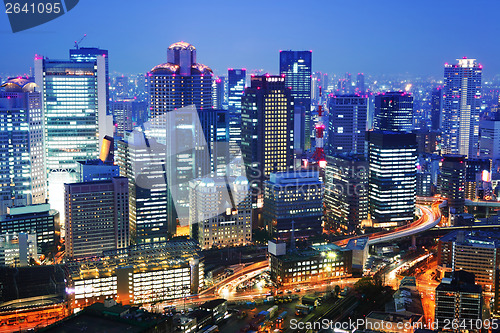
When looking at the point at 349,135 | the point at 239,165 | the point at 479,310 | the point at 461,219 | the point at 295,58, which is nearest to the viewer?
the point at 479,310

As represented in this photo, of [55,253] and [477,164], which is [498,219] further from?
[55,253]

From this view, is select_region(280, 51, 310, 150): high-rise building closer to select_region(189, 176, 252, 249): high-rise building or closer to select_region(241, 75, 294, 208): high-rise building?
select_region(241, 75, 294, 208): high-rise building

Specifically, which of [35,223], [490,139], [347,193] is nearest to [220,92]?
[490,139]

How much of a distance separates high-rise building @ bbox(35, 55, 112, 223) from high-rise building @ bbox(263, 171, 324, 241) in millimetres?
7637

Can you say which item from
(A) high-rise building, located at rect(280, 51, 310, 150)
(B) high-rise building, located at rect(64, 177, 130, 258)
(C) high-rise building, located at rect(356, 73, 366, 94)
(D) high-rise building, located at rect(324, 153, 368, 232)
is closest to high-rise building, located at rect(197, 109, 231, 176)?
(D) high-rise building, located at rect(324, 153, 368, 232)

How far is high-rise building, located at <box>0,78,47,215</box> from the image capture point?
70.1 feet

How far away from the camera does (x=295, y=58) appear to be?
35.8 metres

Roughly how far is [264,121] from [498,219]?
837 cm

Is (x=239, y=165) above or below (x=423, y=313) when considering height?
above

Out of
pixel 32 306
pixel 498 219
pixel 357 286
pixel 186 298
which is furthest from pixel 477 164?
pixel 32 306

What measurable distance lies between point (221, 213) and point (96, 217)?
3.53m

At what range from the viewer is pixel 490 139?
3266 cm

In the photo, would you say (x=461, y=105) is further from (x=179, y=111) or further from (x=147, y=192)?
(x=147, y=192)

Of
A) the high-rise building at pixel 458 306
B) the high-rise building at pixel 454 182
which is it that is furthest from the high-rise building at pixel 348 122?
the high-rise building at pixel 458 306
